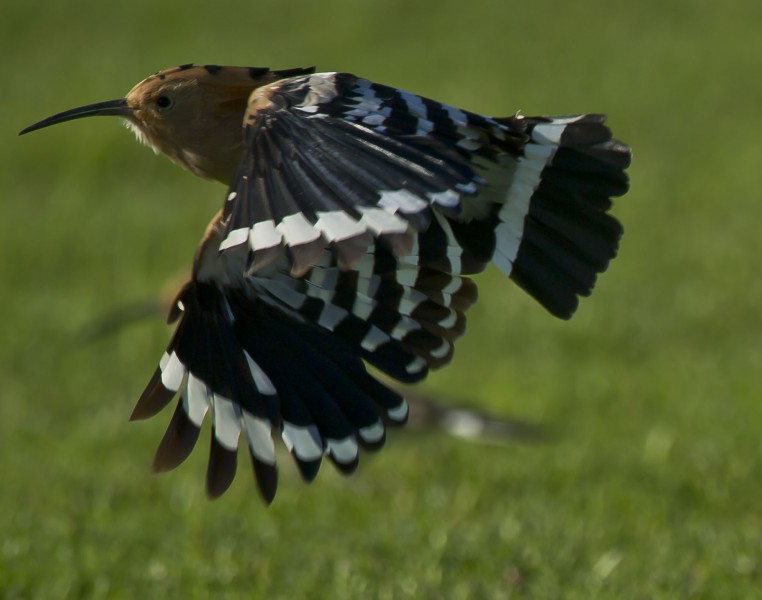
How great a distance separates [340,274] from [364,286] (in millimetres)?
62

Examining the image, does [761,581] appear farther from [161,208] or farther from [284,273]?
[161,208]

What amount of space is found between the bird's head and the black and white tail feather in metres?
0.30

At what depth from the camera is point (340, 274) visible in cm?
323

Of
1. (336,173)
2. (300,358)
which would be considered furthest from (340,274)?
(336,173)

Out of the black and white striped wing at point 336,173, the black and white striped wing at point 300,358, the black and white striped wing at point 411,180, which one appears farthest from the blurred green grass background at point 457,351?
the black and white striped wing at point 336,173

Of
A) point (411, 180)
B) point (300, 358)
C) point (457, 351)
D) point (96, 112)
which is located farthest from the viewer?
point (457, 351)

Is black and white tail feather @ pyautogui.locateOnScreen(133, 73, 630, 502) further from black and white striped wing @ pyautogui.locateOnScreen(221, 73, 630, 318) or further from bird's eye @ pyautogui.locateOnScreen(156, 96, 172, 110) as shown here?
bird's eye @ pyautogui.locateOnScreen(156, 96, 172, 110)

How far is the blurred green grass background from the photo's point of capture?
4.05 m

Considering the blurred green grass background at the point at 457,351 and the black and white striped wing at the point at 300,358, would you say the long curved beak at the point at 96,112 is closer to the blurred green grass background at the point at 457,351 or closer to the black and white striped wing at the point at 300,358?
the black and white striped wing at the point at 300,358

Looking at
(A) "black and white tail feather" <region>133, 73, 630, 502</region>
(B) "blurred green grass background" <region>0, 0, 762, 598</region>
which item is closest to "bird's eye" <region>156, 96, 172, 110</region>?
(A) "black and white tail feather" <region>133, 73, 630, 502</region>

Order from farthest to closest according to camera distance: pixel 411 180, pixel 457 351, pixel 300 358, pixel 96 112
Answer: pixel 457 351, pixel 96 112, pixel 300 358, pixel 411 180

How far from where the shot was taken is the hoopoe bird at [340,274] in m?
3.01

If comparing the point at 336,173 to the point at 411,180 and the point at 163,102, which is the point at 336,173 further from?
the point at 163,102

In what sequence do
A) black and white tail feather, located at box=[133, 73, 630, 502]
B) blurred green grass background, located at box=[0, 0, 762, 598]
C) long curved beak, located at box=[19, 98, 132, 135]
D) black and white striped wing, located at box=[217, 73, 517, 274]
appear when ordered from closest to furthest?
black and white striped wing, located at box=[217, 73, 517, 274]
black and white tail feather, located at box=[133, 73, 630, 502]
long curved beak, located at box=[19, 98, 132, 135]
blurred green grass background, located at box=[0, 0, 762, 598]
